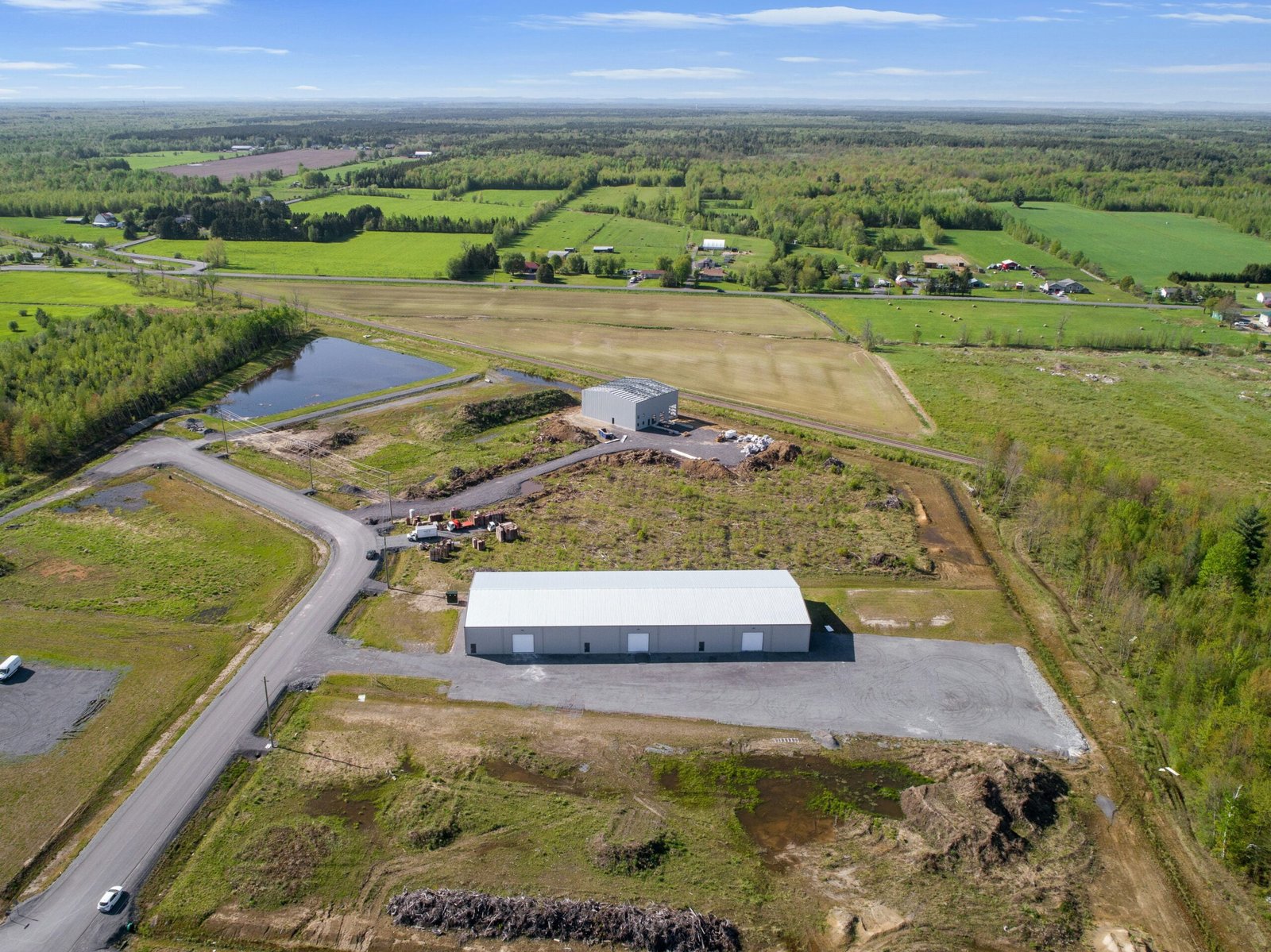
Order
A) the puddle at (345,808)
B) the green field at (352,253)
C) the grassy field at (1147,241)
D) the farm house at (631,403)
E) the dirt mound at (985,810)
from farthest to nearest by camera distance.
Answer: the grassy field at (1147,241) < the green field at (352,253) < the farm house at (631,403) < the puddle at (345,808) < the dirt mound at (985,810)

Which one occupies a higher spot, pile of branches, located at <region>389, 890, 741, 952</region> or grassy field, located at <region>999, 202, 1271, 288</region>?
grassy field, located at <region>999, 202, 1271, 288</region>

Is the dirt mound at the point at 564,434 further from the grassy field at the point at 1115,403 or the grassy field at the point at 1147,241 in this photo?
the grassy field at the point at 1147,241

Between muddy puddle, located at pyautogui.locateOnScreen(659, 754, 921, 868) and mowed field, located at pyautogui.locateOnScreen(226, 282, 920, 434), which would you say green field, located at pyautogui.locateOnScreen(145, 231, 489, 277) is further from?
muddy puddle, located at pyautogui.locateOnScreen(659, 754, 921, 868)

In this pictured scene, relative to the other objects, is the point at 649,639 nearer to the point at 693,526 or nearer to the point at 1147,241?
the point at 693,526

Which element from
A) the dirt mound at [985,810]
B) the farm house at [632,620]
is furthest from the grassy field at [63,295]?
the dirt mound at [985,810]

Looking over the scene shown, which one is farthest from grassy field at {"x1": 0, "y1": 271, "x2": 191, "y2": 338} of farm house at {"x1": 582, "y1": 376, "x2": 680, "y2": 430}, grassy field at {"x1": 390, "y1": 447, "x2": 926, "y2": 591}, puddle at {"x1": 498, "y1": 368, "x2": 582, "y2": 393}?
grassy field at {"x1": 390, "y1": 447, "x2": 926, "y2": 591}

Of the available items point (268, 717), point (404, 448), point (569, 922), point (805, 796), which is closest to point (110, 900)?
point (268, 717)

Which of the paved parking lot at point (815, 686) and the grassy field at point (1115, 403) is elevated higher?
the grassy field at point (1115, 403)

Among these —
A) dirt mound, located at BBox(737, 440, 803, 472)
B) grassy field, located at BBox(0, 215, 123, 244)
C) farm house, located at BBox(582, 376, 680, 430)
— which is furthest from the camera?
grassy field, located at BBox(0, 215, 123, 244)
